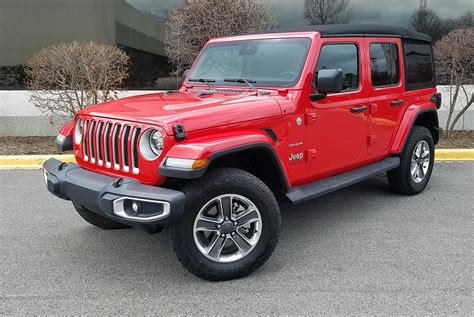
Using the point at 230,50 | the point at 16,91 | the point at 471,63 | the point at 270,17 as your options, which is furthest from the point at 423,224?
the point at 16,91

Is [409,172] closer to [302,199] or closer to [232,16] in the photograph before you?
[302,199]

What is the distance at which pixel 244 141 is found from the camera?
3256mm

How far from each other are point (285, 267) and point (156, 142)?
1401 mm

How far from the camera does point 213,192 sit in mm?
3158

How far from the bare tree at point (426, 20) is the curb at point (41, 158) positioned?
409cm

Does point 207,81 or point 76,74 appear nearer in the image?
point 207,81

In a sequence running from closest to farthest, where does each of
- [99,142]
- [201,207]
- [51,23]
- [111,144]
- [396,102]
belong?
[201,207] < [111,144] < [99,142] < [396,102] < [51,23]

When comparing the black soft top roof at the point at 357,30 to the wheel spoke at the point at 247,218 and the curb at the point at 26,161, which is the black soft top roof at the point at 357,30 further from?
the curb at the point at 26,161

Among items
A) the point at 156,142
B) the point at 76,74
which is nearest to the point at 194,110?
the point at 156,142

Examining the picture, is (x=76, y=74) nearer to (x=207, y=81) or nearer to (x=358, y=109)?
(x=207, y=81)

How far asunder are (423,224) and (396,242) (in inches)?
23.8

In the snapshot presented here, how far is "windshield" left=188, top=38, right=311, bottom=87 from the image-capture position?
13.2 feet

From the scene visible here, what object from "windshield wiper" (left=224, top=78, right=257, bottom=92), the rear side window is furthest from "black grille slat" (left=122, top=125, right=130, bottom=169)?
the rear side window

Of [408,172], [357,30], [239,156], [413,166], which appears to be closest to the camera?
[239,156]
